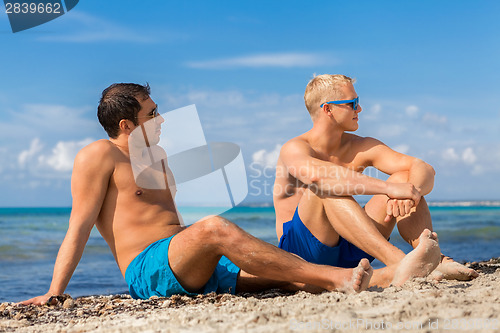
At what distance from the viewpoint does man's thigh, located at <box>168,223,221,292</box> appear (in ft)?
10.2

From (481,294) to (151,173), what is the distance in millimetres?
2357

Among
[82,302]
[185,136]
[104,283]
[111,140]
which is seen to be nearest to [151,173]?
[111,140]

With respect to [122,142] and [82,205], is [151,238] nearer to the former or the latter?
[82,205]

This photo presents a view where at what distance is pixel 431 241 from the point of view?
3014 mm

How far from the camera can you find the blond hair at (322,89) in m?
4.13

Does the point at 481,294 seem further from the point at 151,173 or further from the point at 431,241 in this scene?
the point at 151,173

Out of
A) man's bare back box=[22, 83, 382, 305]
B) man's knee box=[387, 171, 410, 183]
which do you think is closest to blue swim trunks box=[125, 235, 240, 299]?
man's bare back box=[22, 83, 382, 305]

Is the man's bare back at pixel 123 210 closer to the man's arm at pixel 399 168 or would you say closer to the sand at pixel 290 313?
the sand at pixel 290 313

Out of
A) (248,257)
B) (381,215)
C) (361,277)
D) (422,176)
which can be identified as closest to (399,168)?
(422,176)

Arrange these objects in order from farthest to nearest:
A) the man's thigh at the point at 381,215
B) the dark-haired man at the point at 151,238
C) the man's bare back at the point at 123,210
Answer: the man's thigh at the point at 381,215 → the man's bare back at the point at 123,210 → the dark-haired man at the point at 151,238

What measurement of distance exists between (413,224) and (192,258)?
1673mm

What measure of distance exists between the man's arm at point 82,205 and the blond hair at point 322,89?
69.1 inches

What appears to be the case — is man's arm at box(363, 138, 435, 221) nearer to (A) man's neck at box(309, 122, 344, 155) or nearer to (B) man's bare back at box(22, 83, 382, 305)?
(A) man's neck at box(309, 122, 344, 155)

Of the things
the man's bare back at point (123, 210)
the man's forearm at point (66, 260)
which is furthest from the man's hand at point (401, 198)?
the man's forearm at point (66, 260)
